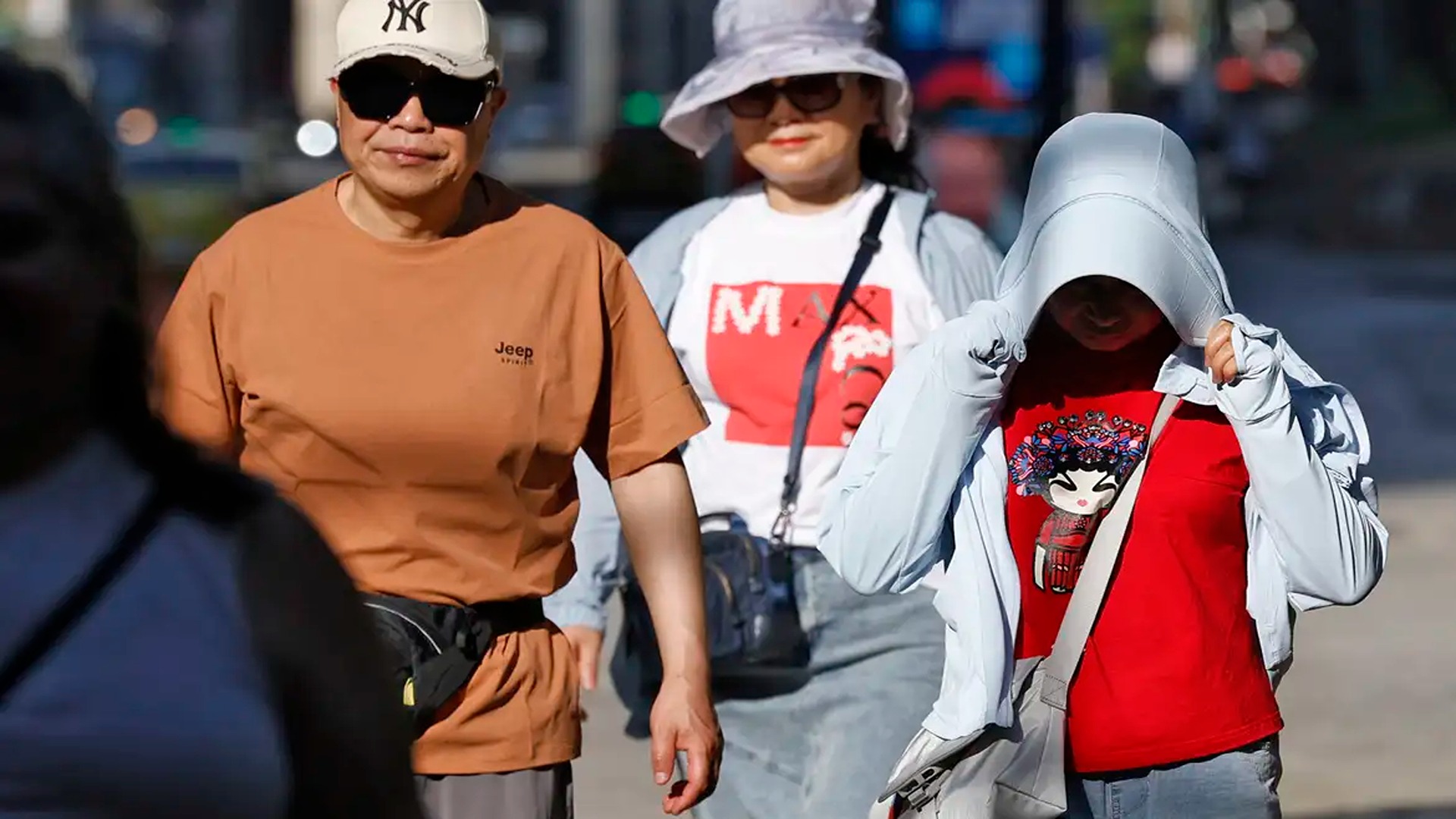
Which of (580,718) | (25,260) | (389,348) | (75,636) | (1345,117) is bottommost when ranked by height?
(1345,117)

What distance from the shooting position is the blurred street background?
8.13 metres

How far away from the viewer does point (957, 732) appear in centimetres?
360

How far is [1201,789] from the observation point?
3641 mm

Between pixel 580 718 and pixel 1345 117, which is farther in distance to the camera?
pixel 1345 117

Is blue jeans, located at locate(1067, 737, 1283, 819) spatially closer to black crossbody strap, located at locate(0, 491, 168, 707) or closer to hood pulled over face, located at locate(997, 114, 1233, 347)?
hood pulled over face, located at locate(997, 114, 1233, 347)

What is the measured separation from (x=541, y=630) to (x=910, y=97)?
173cm

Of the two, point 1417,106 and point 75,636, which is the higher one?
point 75,636

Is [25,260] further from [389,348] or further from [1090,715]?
[1090,715]

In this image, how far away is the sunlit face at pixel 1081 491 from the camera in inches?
143

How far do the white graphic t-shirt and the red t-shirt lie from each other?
34.2 inches

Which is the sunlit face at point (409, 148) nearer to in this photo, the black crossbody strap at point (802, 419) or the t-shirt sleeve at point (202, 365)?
the t-shirt sleeve at point (202, 365)

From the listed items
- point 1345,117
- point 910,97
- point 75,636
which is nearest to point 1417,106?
point 1345,117

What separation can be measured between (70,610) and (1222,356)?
2157 millimetres

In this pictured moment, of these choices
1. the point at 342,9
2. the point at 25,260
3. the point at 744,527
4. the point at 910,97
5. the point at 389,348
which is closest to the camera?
the point at 25,260
